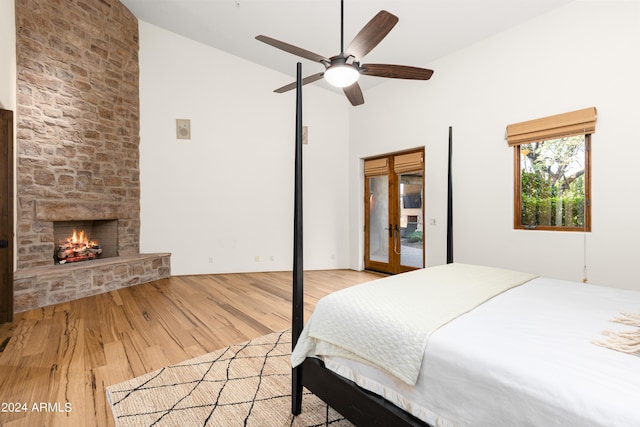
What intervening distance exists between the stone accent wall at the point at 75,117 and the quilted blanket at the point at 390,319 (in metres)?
3.99

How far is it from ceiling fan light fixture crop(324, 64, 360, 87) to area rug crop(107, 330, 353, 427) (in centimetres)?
216

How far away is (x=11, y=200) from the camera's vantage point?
289cm

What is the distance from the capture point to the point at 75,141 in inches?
158

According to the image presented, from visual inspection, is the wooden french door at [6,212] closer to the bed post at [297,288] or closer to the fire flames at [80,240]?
the fire flames at [80,240]

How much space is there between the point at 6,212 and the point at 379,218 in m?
4.79

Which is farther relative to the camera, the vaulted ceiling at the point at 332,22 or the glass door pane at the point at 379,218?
the glass door pane at the point at 379,218

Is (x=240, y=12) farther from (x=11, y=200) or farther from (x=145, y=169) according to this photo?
(x=11, y=200)

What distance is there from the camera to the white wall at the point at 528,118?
288 cm

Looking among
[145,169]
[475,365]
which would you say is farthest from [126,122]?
[475,365]

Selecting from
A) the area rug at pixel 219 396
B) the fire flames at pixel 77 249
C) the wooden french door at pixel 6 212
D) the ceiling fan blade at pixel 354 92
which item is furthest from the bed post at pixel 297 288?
the fire flames at pixel 77 249

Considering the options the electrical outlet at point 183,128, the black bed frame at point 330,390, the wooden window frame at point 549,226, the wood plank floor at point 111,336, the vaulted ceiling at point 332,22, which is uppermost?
the vaulted ceiling at point 332,22

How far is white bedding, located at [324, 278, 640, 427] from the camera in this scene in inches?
30.4

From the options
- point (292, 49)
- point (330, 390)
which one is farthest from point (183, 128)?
point (330, 390)

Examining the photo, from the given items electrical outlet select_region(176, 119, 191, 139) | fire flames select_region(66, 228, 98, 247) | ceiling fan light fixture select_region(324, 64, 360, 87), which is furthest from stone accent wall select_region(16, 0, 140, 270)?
ceiling fan light fixture select_region(324, 64, 360, 87)
